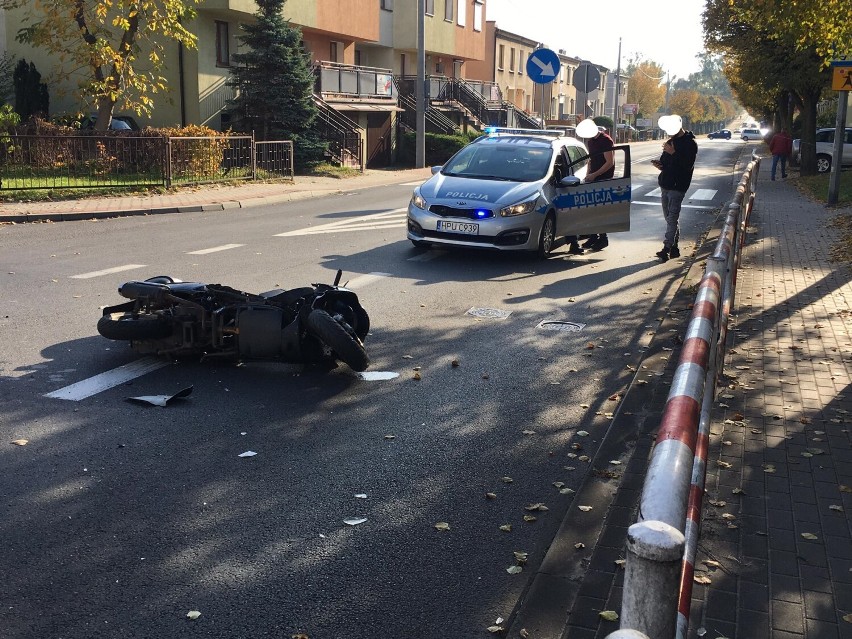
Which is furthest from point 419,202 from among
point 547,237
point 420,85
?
point 420,85

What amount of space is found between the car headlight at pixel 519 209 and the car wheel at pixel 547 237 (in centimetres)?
36

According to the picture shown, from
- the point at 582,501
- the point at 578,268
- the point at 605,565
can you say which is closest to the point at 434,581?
the point at 605,565

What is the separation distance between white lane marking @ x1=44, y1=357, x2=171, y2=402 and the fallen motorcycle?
107 millimetres

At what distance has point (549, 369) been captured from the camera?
7.50 metres

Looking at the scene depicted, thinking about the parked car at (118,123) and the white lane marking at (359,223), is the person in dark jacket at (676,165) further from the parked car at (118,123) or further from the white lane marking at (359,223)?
the parked car at (118,123)

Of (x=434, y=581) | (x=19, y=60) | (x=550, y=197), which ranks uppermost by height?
(x=19, y=60)

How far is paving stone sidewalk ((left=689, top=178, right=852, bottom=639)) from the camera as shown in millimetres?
3676

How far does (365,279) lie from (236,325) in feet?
13.9

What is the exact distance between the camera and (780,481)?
499cm

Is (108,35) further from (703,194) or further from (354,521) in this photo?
(354,521)

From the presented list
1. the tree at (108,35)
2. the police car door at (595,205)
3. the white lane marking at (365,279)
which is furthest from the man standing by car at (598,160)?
the tree at (108,35)

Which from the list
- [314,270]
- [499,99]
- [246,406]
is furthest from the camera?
[499,99]

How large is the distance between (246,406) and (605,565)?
10.0 feet

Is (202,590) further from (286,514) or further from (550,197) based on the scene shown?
(550,197)
